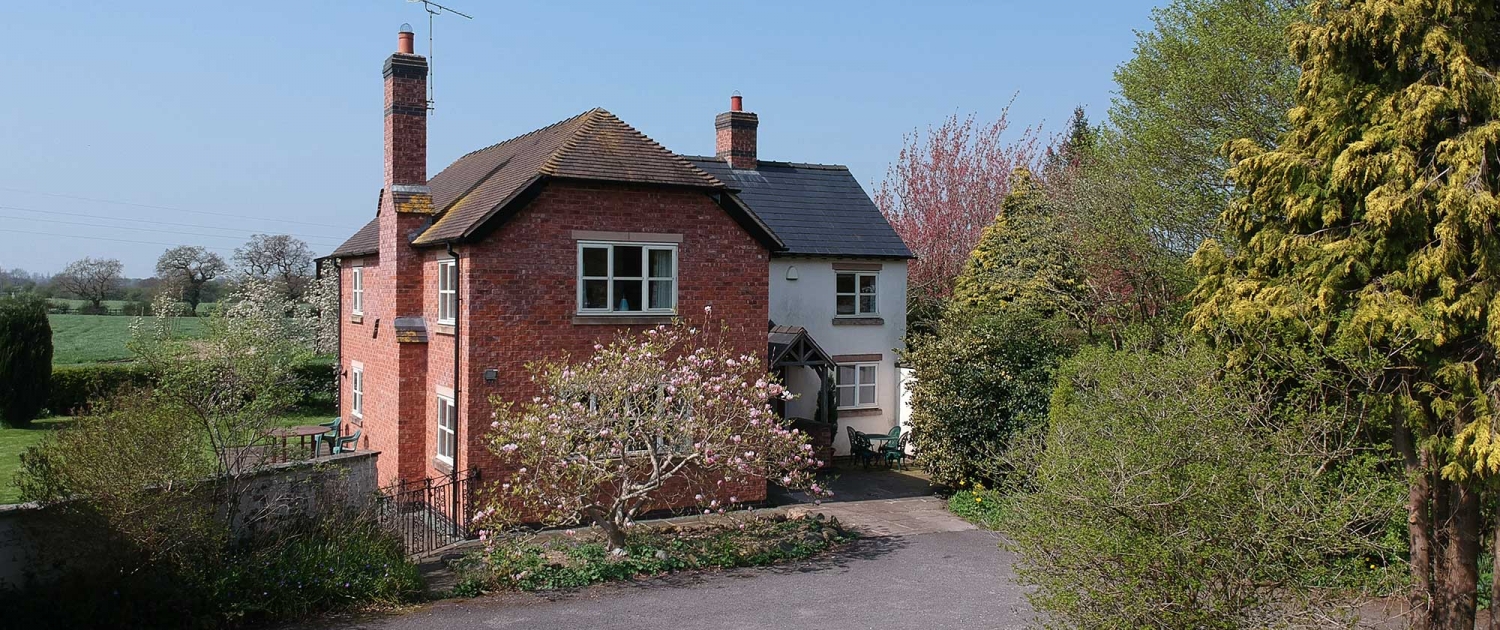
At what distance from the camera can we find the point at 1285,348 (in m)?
11.8

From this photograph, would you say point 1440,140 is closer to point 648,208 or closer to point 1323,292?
point 1323,292

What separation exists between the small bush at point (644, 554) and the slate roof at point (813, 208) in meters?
8.94

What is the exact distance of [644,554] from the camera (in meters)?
14.4

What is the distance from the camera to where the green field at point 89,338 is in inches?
1442

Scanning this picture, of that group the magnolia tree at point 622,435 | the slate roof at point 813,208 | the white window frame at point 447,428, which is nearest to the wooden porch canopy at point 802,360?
the slate roof at point 813,208

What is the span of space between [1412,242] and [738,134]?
16.8 m

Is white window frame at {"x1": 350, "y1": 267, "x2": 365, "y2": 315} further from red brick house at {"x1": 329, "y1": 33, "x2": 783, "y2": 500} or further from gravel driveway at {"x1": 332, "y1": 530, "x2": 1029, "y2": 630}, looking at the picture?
gravel driveway at {"x1": 332, "y1": 530, "x2": 1029, "y2": 630}

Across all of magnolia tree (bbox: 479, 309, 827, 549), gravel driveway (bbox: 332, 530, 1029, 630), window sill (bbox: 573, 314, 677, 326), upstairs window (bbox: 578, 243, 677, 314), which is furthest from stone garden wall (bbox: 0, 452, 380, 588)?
upstairs window (bbox: 578, 243, 677, 314)

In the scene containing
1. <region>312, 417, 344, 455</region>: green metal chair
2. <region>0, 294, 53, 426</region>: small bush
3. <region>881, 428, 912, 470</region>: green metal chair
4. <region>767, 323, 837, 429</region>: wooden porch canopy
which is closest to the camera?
<region>767, 323, 837, 429</region>: wooden porch canopy

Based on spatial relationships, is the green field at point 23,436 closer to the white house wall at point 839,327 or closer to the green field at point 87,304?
the white house wall at point 839,327

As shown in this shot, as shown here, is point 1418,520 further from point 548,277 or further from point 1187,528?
point 548,277

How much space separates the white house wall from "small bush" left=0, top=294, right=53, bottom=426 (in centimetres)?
2282

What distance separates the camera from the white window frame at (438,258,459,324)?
16719mm

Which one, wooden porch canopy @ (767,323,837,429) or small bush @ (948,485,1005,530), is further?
wooden porch canopy @ (767,323,837,429)
